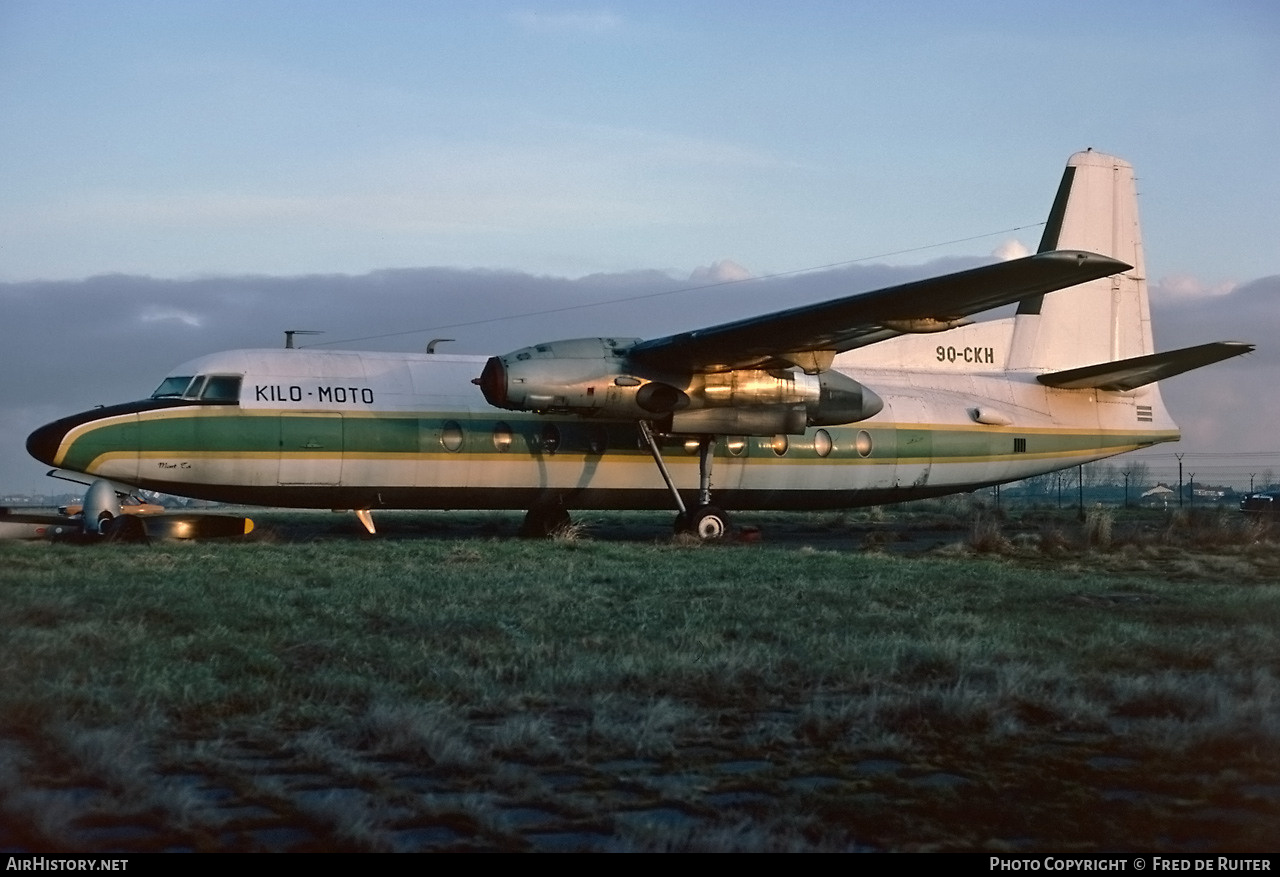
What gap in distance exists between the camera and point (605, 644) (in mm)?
8805

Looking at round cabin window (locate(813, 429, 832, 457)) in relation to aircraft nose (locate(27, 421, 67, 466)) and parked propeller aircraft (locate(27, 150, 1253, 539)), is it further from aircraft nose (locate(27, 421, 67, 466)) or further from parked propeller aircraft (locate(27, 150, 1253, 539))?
aircraft nose (locate(27, 421, 67, 466))

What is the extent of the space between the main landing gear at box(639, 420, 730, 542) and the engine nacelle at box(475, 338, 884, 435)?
79 centimetres

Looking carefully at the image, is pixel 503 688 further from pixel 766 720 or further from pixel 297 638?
pixel 297 638

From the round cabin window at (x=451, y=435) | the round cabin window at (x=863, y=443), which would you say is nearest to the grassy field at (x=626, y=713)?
the round cabin window at (x=451, y=435)

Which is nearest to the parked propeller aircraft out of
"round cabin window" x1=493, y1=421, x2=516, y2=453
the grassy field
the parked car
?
"round cabin window" x1=493, y1=421, x2=516, y2=453

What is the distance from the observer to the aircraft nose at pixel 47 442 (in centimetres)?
1795

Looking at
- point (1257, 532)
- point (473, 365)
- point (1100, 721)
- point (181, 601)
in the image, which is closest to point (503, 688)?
point (1100, 721)

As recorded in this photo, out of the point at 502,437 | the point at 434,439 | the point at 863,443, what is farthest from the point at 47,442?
the point at 863,443

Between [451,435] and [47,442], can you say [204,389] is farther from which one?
[451,435]

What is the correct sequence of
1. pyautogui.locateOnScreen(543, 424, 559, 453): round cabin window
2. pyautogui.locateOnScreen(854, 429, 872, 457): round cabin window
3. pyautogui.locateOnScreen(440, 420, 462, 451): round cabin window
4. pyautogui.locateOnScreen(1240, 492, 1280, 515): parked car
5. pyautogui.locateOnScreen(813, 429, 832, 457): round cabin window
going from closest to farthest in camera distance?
pyautogui.locateOnScreen(440, 420, 462, 451): round cabin window, pyautogui.locateOnScreen(543, 424, 559, 453): round cabin window, pyautogui.locateOnScreen(813, 429, 832, 457): round cabin window, pyautogui.locateOnScreen(854, 429, 872, 457): round cabin window, pyautogui.locateOnScreen(1240, 492, 1280, 515): parked car

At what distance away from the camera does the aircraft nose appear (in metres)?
18.0

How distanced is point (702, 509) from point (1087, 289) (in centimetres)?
1116

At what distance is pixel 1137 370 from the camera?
24.1 m

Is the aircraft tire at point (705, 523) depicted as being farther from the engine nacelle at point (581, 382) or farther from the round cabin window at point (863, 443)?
the round cabin window at point (863, 443)
